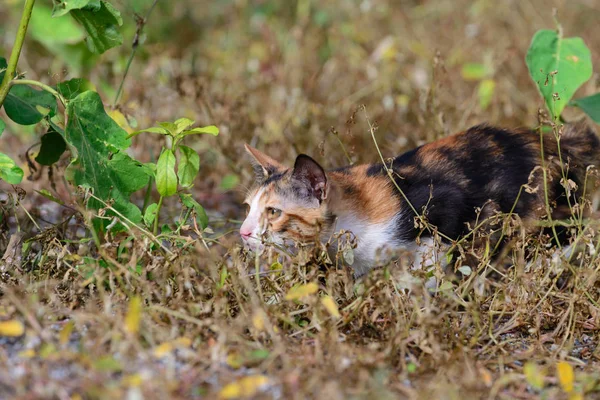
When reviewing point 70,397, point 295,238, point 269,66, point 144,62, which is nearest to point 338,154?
point 295,238

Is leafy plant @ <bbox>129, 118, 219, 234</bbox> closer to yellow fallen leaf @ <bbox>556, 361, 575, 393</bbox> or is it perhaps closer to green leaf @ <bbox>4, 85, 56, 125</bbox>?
green leaf @ <bbox>4, 85, 56, 125</bbox>

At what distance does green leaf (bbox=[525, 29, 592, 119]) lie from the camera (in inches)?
124

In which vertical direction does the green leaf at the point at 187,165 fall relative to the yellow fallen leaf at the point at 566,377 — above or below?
above

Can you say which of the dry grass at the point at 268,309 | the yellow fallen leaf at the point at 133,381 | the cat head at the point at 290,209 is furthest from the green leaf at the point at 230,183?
the yellow fallen leaf at the point at 133,381

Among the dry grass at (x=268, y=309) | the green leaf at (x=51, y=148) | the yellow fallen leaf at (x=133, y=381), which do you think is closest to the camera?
the yellow fallen leaf at (x=133, y=381)

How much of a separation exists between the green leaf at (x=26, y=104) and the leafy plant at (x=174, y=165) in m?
0.37

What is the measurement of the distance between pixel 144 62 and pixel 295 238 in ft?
9.86

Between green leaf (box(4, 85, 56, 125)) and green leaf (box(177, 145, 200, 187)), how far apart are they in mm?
511

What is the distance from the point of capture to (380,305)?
7.77 ft

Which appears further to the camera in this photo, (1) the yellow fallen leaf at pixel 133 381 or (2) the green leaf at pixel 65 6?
(2) the green leaf at pixel 65 6

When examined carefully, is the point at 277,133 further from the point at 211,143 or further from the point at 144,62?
the point at 144,62

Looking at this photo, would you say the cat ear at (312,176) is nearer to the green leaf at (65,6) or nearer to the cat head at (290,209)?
the cat head at (290,209)

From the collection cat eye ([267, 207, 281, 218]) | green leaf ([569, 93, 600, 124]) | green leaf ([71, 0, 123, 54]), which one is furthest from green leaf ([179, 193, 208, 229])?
green leaf ([569, 93, 600, 124])

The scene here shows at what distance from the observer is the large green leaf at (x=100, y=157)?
8.96ft
